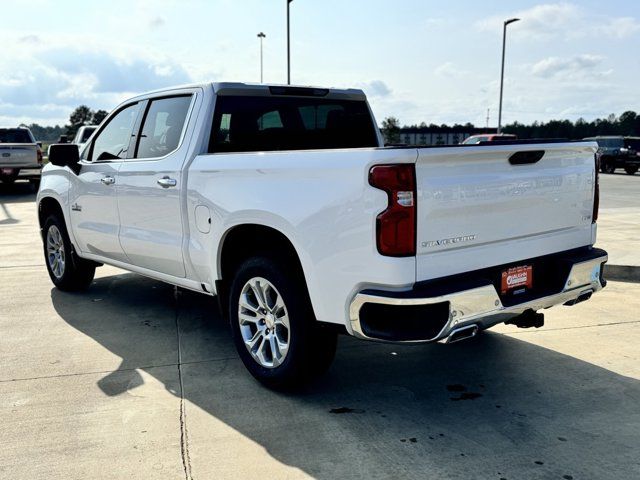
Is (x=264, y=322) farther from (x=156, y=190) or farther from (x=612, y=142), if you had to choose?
(x=612, y=142)

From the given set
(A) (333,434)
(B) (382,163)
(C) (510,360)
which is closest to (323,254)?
(B) (382,163)

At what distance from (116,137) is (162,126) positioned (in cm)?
84

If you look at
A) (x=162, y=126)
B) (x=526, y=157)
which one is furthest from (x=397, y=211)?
(x=162, y=126)

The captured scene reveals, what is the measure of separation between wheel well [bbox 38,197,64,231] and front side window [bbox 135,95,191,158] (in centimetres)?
→ 189

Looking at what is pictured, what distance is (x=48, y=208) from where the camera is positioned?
6.74 metres

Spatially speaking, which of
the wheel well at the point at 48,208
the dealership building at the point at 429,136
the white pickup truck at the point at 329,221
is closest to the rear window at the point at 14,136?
the dealership building at the point at 429,136

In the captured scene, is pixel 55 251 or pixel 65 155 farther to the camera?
pixel 55 251

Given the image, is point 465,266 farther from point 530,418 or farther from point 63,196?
point 63,196

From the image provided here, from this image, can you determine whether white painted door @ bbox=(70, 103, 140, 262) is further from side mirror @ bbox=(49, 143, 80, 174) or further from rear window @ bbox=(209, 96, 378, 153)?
rear window @ bbox=(209, 96, 378, 153)

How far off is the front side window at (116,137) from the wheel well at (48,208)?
0.97 meters

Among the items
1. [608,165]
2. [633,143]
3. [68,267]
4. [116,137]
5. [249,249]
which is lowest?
[608,165]

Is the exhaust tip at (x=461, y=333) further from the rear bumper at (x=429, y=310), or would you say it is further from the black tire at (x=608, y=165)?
the black tire at (x=608, y=165)

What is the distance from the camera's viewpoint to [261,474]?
300 centimetres

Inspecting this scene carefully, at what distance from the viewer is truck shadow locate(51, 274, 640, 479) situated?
308 centimetres
